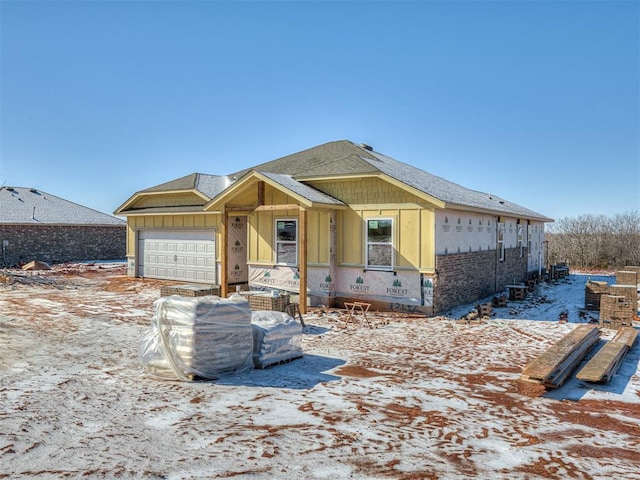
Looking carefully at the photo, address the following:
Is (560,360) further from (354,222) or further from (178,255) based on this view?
(178,255)

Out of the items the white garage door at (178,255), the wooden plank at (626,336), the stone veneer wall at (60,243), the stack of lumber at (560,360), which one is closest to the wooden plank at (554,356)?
the stack of lumber at (560,360)

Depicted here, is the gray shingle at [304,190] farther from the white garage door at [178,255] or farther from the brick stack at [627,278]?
the brick stack at [627,278]

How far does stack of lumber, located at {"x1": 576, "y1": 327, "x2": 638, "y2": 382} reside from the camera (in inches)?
294

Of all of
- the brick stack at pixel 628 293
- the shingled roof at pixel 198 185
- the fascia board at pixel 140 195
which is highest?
the shingled roof at pixel 198 185

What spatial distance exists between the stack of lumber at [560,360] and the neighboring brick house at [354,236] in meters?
4.10

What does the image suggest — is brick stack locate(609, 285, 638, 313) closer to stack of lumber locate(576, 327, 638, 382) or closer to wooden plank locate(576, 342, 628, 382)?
stack of lumber locate(576, 327, 638, 382)

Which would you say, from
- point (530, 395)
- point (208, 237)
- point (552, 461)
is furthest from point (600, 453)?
point (208, 237)

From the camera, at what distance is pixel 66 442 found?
4.86 metres

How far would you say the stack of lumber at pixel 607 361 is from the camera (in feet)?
24.5

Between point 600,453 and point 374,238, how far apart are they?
30.6 ft

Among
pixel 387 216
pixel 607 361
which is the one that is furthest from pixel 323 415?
pixel 387 216

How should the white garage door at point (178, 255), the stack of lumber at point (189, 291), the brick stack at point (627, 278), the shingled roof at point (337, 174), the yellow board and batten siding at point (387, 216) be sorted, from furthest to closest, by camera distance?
the white garage door at point (178, 255) → the brick stack at point (627, 278) → the shingled roof at point (337, 174) → the yellow board and batten siding at point (387, 216) → the stack of lumber at point (189, 291)

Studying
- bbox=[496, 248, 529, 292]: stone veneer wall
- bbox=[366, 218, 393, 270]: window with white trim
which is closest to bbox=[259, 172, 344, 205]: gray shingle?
bbox=[366, 218, 393, 270]: window with white trim

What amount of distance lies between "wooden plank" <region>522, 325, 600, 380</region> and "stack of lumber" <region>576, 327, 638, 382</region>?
371mm
